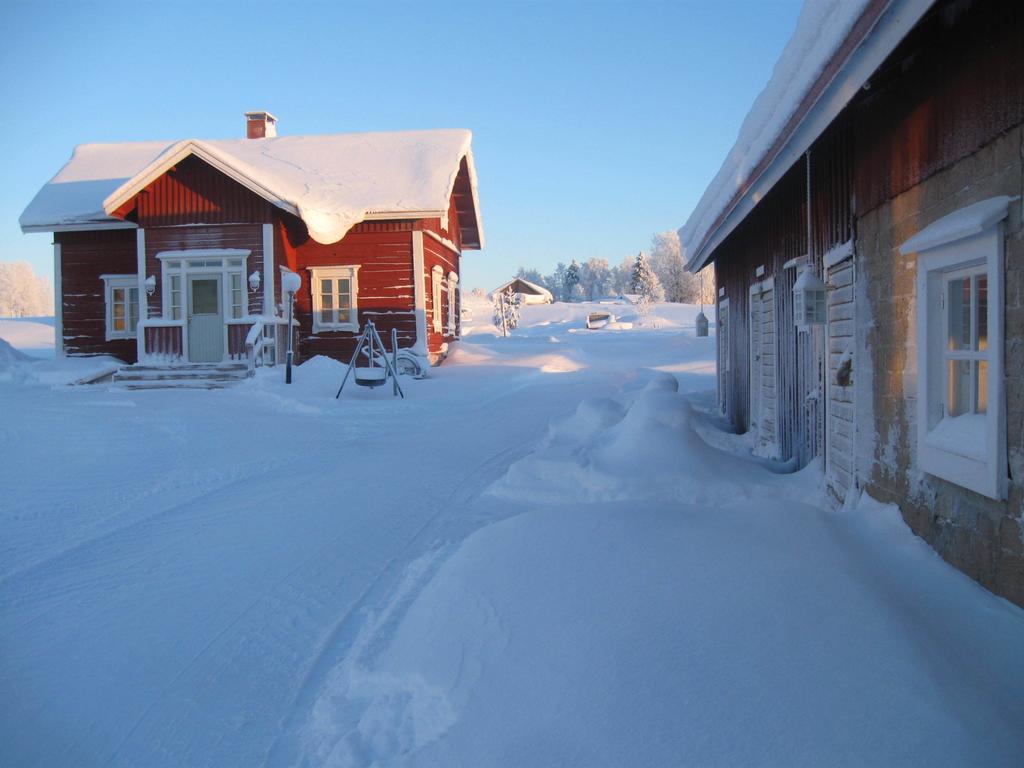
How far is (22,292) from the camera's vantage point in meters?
99.1

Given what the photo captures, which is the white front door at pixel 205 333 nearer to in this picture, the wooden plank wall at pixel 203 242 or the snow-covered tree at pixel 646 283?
the wooden plank wall at pixel 203 242

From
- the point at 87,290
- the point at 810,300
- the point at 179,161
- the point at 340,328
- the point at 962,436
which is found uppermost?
the point at 179,161

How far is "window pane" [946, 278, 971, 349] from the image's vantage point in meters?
4.13

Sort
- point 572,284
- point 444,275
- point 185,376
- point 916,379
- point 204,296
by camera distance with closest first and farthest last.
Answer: point 916,379
point 185,376
point 204,296
point 444,275
point 572,284

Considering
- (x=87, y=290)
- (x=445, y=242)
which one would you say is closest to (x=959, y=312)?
(x=445, y=242)

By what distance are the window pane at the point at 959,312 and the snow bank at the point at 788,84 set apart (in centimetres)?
136

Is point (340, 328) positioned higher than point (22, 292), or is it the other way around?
point (22, 292)

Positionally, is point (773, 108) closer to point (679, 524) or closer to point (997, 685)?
point (679, 524)

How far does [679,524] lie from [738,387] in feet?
23.2

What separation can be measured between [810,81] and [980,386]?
6.26ft

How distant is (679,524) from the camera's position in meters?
4.84

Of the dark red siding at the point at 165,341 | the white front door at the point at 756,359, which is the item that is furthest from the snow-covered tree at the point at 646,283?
the white front door at the point at 756,359

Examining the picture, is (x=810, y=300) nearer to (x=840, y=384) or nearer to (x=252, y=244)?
(x=840, y=384)

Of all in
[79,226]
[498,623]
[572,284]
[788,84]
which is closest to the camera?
[498,623]
